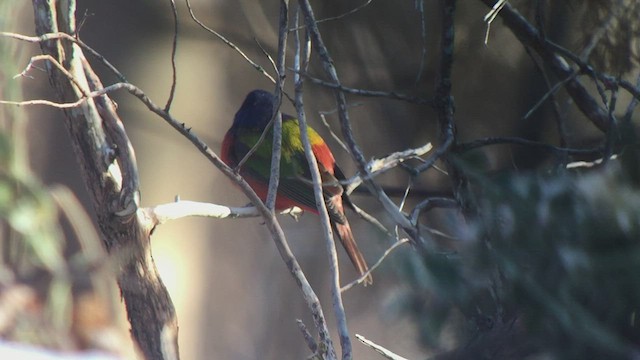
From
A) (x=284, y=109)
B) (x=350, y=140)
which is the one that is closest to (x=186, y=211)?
(x=350, y=140)

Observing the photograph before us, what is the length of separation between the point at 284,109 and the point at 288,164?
66cm

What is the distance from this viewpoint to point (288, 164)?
295 centimetres

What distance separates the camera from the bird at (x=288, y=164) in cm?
285

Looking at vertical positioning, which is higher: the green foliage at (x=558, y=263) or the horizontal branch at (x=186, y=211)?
the horizontal branch at (x=186, y=211)

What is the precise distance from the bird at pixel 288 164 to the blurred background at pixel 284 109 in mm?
228

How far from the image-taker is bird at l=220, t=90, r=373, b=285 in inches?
112

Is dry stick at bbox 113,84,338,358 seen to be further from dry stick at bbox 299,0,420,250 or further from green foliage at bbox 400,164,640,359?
dry stick at bbox 299,0,420,250

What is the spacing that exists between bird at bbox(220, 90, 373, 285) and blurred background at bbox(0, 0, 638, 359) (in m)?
0.23

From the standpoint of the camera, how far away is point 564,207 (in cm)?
139

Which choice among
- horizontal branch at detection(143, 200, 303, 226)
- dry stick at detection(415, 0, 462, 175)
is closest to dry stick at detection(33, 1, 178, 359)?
horizontal branch at detection(143, 200, 303, 226)

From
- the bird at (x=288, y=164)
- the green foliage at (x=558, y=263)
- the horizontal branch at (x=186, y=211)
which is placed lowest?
the green foliage at (x=558, y=263)

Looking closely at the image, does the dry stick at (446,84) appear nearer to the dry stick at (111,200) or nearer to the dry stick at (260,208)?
the dry stick at (260,208)

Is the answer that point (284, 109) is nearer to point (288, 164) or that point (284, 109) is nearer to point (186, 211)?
point (288, 164)

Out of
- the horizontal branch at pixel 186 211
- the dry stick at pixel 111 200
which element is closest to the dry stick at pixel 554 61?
the horizontal branch at pixel 186 211
